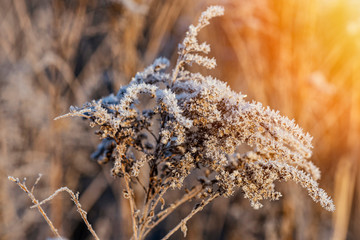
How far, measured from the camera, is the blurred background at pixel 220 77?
333cm

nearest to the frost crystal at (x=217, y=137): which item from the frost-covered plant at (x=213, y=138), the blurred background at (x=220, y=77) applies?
the frost-covered plant at (x=213, y=138)

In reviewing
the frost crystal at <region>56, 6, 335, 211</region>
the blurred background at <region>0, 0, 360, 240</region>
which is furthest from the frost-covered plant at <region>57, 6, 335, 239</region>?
the blurred background at <region>0, 0, 360, 240</region>

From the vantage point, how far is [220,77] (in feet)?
14.3

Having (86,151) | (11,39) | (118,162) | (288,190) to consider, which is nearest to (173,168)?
(118,162)

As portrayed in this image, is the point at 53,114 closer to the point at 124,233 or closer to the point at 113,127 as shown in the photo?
the point at 124,233

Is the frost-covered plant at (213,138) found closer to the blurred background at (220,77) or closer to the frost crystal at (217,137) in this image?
the frost crystal at (217,137)

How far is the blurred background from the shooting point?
333 cm

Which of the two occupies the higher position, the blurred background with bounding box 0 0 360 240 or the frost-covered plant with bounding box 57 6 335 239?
the blurred background with bounding box 0 0 360 240

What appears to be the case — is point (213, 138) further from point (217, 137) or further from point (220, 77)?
point (220, 77)

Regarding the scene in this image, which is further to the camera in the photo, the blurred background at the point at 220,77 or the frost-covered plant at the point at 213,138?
the blurred background at the point at 220,77

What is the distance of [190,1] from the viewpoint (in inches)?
165

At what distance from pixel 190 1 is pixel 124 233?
3271 millimetres

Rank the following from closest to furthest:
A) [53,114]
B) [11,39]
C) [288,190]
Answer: [288,190], [53,114], [11,39]

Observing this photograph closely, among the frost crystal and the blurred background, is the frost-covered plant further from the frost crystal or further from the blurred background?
the blurred background
